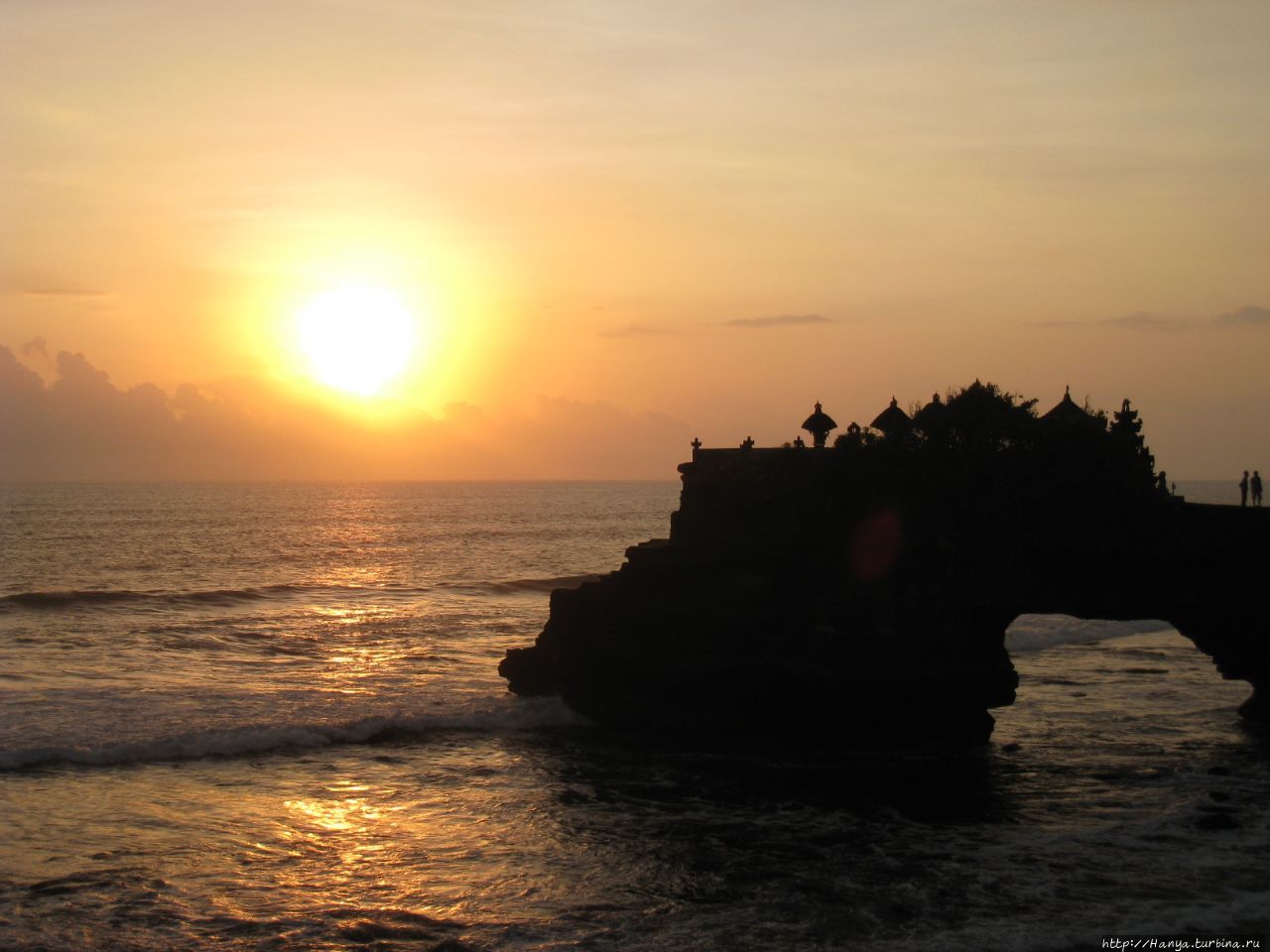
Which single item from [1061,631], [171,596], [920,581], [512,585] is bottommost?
[512,585]

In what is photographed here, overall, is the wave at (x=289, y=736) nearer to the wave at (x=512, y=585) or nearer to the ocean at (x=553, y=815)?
the ocean at (x=553, y=815)

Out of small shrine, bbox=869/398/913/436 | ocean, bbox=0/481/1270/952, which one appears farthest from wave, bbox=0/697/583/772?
small shrine, bbox=869/398/913/436

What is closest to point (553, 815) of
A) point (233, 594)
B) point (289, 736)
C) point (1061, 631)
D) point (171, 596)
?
point (289, 736)

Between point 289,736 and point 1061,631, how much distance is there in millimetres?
31901

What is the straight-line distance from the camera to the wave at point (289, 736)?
24141 mm

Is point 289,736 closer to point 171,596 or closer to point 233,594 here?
point 171,596

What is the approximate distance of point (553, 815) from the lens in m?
20.4

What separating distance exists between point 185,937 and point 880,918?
8925 millimetres

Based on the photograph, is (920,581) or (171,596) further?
(171,596)

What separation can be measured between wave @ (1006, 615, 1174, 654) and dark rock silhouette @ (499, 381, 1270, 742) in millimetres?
16381

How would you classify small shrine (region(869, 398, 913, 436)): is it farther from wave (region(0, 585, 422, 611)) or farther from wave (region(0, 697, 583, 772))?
wave (region(0, 585, 422, 611))

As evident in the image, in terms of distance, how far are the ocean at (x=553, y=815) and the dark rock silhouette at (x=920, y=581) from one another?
3.79 ft

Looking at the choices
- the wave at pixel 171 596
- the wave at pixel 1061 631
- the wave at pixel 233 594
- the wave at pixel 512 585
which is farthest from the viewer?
the wave at pixel 512 585

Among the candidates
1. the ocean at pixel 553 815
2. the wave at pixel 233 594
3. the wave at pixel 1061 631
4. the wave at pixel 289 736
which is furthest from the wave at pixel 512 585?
the wave at pixel 289 736
